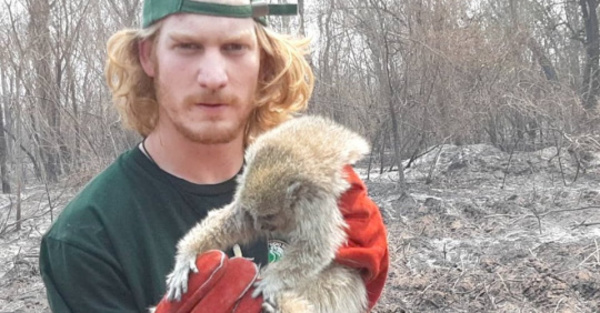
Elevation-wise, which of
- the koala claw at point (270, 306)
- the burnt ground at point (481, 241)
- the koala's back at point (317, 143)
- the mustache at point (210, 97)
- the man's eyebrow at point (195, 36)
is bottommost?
the burnt ground at point (481, 241)

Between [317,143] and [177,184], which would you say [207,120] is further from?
[317,143]

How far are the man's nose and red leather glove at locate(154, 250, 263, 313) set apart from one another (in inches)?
26.1

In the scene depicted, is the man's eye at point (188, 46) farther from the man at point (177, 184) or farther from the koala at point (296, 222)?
the koala at point (296, 222)

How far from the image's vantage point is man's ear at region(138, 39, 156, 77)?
2.52 meters

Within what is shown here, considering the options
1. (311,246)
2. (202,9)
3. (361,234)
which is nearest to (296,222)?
(311,246)

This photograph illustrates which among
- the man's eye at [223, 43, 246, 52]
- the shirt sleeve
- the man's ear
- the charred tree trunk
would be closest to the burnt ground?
the charred tree trunk

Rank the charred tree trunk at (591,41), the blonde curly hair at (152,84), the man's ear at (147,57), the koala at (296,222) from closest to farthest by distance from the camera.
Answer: the koala at (296,222) < the man's ear at (147,57) < the blonde curly hair at (152,84) < the charred tree trunk at (591,41)

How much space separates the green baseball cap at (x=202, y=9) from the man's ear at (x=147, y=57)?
0.24 feet

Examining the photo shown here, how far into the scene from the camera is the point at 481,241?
27.0ft

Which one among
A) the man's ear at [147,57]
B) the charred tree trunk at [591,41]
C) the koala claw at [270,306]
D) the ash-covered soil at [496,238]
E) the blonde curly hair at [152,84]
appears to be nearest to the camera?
the koala claw at [270,306]

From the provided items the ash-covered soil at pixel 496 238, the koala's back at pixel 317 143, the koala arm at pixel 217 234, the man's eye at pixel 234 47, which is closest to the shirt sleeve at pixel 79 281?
the koala arm at pixel 217 234

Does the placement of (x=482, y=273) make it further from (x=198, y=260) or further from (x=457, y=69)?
(x=198, y=260)

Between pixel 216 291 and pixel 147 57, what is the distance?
3.90 feet

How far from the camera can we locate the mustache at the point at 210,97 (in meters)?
2.24
